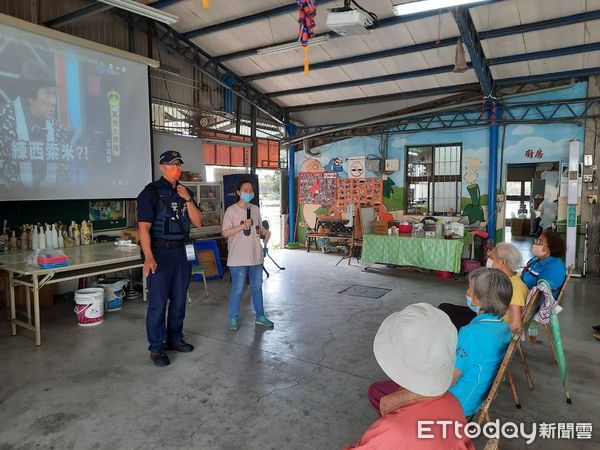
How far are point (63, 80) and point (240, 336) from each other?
3.84 m

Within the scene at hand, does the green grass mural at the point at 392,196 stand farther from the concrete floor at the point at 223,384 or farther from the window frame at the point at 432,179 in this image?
the concrete floor at the point at 223,384

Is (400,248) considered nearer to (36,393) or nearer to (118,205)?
(118,205)

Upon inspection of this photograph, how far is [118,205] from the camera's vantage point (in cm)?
623

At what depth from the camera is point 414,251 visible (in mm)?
6672

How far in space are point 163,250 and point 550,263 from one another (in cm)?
305

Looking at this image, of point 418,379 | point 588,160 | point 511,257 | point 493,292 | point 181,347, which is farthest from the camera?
point 588,160

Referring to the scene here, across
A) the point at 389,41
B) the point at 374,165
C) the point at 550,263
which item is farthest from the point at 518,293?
the point at 374,165

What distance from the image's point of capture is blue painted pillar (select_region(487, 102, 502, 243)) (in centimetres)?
790

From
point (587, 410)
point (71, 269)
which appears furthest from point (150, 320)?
point (587, 410)

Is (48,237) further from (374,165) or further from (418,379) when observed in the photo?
(374,165)

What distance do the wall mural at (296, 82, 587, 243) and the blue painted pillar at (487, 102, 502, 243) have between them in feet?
0.41

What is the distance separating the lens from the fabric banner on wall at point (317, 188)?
10.1m

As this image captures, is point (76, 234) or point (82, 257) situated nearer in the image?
point (82, 257)

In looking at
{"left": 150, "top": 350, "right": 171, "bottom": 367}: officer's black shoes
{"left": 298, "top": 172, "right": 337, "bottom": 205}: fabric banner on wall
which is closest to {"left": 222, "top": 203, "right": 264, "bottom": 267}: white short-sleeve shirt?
{"left": 150, "top": 350, "right": 171, "bottom": 367}: officer's black shoes
